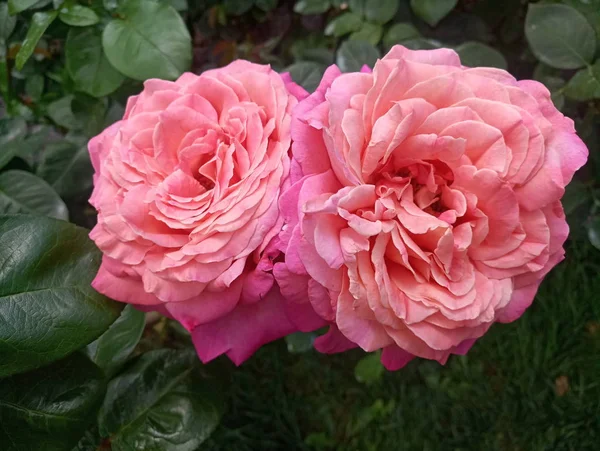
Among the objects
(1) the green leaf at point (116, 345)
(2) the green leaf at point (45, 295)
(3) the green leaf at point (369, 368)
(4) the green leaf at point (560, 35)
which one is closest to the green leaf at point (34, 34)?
(2) the green leaf at point (45, 295)

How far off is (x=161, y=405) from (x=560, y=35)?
64cm

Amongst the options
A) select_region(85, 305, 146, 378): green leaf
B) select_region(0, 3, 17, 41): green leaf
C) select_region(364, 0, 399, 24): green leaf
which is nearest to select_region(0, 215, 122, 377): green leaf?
select_region(85, 305, 146, 378): green leaf

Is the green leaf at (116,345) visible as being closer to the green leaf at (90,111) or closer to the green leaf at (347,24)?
the green leaf at (90,111)

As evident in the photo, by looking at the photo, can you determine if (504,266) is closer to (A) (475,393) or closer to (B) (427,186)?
(B) (427,186)

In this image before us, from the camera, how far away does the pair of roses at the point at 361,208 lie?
0.39 m

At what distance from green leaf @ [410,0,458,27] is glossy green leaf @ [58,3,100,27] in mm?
413

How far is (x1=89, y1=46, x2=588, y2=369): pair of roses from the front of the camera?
15.2 inches

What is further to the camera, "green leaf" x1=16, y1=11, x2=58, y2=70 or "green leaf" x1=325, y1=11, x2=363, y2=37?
"green leaf" x1=325, y1=11, x2=363, y2=37

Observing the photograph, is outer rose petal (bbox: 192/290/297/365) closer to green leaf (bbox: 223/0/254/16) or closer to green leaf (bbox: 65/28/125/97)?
green leaf (bbox: 65/28/125/97)

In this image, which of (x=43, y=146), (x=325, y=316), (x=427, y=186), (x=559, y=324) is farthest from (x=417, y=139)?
(x=559, y=324)

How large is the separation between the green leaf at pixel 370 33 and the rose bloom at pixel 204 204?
Result: 28 cm

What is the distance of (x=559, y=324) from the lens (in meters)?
1.06

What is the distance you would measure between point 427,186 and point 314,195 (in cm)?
10

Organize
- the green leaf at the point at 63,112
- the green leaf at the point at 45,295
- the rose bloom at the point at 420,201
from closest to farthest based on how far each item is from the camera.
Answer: the rose bloom at the point at 420,201 < the green leaf at the point at 45,295 < the green leaf at the point at 63,112
